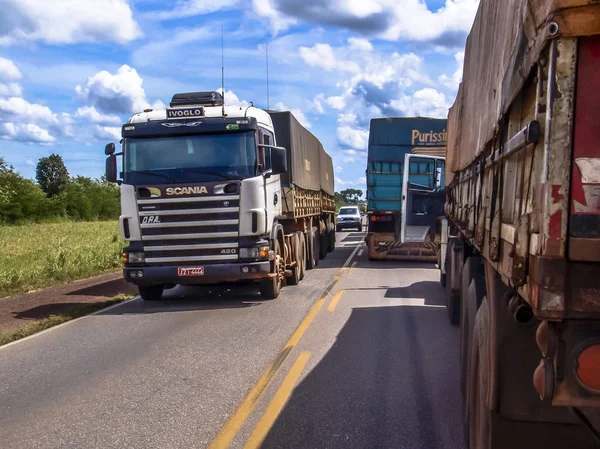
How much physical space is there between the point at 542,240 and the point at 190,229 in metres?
8.58

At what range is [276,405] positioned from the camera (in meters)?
5.44

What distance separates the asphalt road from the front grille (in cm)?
91

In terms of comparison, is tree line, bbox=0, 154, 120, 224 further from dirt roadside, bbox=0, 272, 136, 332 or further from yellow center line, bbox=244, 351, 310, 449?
yellow center line, bbox=244, 351, 310, 449

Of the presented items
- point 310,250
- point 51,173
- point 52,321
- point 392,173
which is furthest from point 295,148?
point 51,173

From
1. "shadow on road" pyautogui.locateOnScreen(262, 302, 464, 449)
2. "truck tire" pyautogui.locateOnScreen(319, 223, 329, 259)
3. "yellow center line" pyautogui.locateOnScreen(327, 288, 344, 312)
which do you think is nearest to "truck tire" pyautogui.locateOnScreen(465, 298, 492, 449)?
"shadow on road" pyautogui.locateOnScreen(262, 302, 464, 449)

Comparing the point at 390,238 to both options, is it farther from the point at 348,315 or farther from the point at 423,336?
the point at 423,336

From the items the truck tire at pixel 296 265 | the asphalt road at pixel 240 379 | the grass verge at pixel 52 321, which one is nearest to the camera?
the asphalt road at pixel 240 379

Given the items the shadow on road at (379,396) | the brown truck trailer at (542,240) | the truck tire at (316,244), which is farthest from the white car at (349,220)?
the brown truck trailer at (542,240)

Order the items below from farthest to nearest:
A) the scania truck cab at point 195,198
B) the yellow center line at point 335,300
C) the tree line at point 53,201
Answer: the tree line at point 53,201 → the scania truck cab at point 195,198 → the yellow center line at point 335,300

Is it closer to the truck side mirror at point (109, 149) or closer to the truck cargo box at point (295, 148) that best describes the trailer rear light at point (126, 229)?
the truck side mirror at point (109, 149)

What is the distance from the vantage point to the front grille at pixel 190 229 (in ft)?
34.5

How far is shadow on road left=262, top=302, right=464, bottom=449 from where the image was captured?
4.70 m

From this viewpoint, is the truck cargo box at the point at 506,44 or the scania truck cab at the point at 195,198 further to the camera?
the scania truck cab at the point at 195,198

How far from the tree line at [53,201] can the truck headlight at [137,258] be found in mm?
46557
